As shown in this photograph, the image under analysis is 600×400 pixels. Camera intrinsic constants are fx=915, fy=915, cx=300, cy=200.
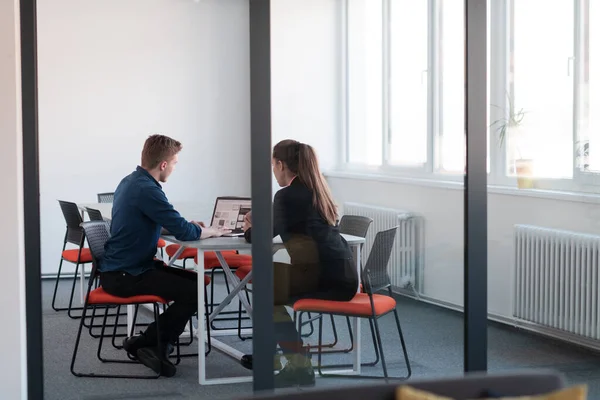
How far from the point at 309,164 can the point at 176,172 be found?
1.05 m

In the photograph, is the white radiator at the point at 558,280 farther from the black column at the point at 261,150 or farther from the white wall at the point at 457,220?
the black column at the point at 261,150

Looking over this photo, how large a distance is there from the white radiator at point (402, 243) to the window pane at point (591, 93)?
3.35 feet

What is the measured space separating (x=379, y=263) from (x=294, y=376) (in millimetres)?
653

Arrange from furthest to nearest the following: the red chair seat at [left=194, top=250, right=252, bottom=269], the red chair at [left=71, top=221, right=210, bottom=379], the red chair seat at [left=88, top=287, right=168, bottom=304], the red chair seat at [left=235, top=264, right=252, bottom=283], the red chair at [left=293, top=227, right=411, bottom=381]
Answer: the red chair seat at [left=88, top=287, right=168, bottom=304], the red chair at [left=71, top=221, right=210, bottom=379], the red chair seat at [left=194, top=250, right=252, bottom=269], the red chair seat at [left=235, top=264, right=252, bottom=283], the red chair at [left=293, top=227, right=411, bottom=381]

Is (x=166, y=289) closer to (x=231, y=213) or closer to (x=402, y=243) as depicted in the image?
(x=231, y=213)

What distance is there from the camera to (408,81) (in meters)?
4.38

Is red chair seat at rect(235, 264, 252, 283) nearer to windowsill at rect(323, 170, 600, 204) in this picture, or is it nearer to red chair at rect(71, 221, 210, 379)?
red chair at rect(71, 221, 210, 379)

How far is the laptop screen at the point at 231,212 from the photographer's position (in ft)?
14.0

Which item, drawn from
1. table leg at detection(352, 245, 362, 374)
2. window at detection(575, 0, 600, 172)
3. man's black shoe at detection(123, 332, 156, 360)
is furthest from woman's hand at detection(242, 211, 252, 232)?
window at detection(575, 0, 600, 172)

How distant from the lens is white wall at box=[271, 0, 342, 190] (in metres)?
4.06

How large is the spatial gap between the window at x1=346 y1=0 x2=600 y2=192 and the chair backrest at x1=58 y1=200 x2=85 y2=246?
135cm

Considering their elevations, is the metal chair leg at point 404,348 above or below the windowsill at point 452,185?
below

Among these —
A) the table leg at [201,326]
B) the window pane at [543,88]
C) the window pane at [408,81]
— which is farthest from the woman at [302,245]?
the window pane at [543,88]

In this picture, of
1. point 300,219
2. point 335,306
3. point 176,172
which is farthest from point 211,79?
point 335,306
